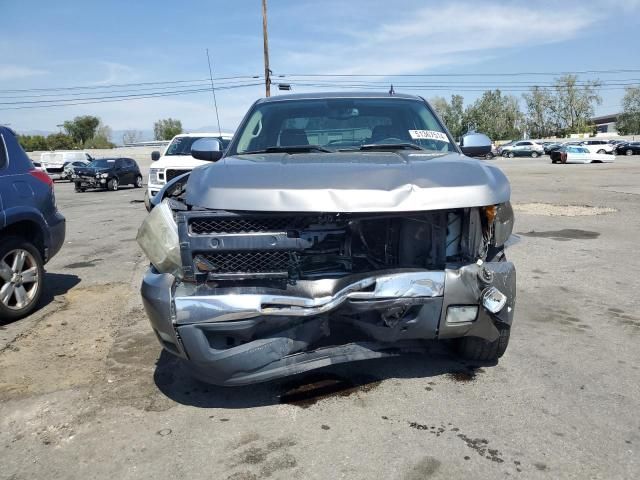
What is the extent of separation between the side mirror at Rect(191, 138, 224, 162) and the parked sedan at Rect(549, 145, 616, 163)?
135 feet

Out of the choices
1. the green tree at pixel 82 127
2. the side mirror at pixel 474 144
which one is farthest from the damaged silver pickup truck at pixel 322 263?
the green tree at pixel 82 127

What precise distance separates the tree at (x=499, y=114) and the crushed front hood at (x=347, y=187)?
93301mm

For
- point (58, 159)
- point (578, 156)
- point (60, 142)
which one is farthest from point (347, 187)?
point (60, 142)

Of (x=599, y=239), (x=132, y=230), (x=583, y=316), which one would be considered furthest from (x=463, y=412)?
(x=132, y=230)

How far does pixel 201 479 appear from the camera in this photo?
2578mm

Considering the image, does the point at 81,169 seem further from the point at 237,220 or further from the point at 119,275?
the point at 237,220

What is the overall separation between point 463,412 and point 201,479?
59.1 inches

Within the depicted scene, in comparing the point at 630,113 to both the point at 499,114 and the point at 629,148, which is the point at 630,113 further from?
the point at 629,148

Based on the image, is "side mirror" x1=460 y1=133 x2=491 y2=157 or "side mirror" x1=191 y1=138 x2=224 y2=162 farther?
"side mirror" x1=191 y1=138 x2=224 y2=162

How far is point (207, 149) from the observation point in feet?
16.0

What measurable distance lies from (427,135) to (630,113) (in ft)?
321

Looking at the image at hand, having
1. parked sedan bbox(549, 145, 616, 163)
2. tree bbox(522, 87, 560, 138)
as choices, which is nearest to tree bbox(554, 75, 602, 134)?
tree bbox(522, 87, 560, 138)

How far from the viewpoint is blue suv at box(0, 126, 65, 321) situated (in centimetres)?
504

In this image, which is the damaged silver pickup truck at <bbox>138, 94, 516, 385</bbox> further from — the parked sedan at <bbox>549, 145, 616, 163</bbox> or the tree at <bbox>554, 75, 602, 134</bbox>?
the tree at <bbox>554, 75, 602, 134</bbox>
